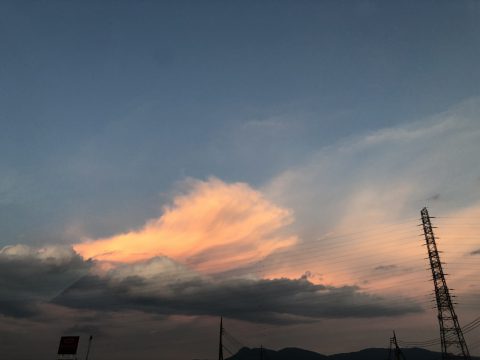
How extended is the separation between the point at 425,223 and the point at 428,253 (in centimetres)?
781

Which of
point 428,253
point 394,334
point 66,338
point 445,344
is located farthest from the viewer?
point 66,338

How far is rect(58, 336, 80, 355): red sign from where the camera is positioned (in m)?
128

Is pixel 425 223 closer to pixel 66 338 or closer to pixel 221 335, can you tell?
pixel 221 335

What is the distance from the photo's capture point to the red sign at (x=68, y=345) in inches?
5033

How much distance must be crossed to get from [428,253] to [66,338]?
121 metres

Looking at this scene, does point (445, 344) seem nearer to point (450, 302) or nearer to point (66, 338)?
point (450, 302)

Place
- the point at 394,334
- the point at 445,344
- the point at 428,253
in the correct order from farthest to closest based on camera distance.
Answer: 1. the point at 394,334
2. the point at 428,253
3. the point at 445,344

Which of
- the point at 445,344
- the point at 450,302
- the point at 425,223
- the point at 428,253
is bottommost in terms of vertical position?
the point at 445,344

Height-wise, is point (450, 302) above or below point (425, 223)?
below

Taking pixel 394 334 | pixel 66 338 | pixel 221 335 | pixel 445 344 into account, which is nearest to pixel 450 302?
pixel 445 344

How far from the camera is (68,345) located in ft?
423

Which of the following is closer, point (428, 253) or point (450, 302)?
point (450, 302)

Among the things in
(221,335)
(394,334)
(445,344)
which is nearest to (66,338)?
(221,335)

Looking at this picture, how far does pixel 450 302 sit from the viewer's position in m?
86.4
